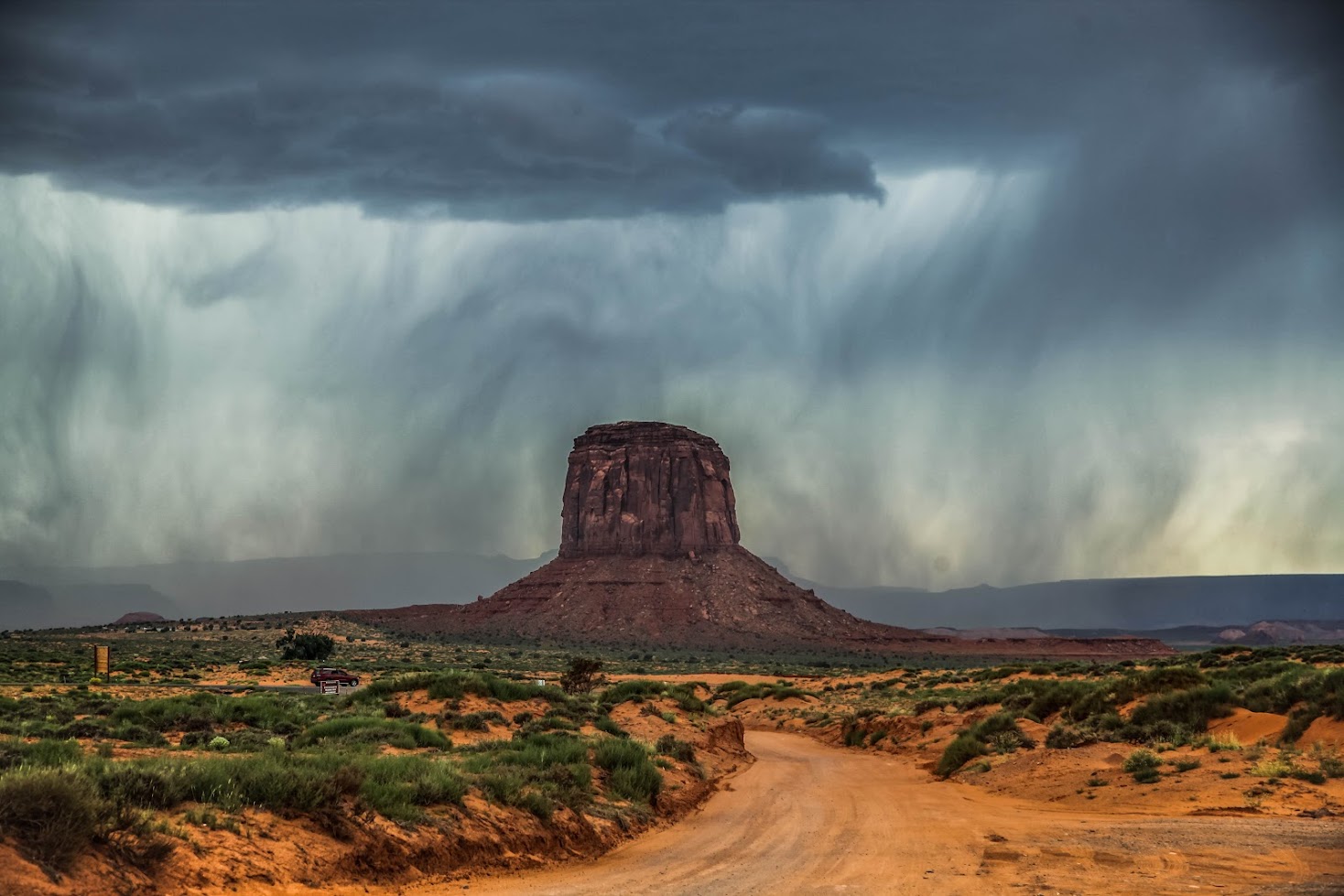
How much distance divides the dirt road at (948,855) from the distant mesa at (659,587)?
389 ft

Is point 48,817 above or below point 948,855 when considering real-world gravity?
above

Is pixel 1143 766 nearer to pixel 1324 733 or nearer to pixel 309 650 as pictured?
pixel 1324 733

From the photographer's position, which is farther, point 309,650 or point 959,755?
point 309,650

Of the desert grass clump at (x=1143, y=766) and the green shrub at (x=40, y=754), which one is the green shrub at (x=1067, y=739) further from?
the green shrub at (x=40, y=754)

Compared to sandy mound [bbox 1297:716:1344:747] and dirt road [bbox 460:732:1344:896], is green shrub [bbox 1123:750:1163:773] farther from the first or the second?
sandy mound [bbox 1297:716:1344:747]

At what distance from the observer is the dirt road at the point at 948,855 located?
523 inches

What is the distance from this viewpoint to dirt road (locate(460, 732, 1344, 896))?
1329cm

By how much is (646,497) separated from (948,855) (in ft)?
514

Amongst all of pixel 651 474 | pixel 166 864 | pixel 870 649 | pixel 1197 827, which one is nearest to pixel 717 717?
pixel 1197 827

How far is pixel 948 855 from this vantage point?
15633mm

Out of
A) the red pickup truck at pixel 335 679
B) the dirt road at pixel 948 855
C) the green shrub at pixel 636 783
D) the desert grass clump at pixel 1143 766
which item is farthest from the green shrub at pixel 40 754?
the red pickup truck at pixel 335 679

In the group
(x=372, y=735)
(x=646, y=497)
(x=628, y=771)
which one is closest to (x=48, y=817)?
(x=628, y=771)

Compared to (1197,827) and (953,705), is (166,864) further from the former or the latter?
(953,705)

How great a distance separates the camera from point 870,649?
140 meters
